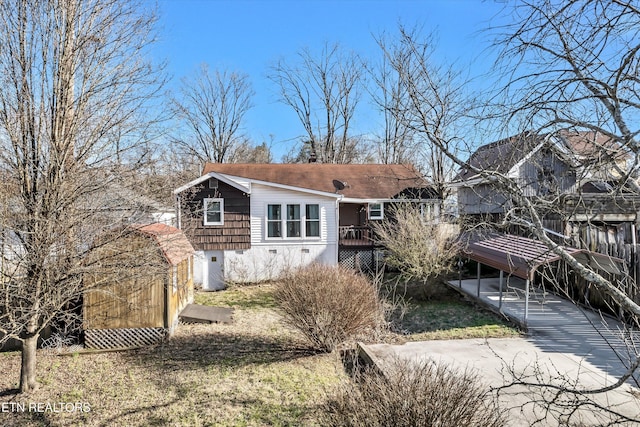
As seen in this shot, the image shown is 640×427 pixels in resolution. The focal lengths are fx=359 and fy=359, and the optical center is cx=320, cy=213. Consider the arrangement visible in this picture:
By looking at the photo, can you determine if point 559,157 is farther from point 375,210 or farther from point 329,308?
point 375,210

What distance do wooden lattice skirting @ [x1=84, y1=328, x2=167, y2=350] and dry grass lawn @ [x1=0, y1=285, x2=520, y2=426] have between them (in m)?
0.31

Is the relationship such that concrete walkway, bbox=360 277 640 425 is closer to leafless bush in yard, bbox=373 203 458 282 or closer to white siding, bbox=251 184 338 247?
leafless bush in yard, bbox=373 203 458 282

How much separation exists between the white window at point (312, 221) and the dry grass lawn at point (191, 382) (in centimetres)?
732

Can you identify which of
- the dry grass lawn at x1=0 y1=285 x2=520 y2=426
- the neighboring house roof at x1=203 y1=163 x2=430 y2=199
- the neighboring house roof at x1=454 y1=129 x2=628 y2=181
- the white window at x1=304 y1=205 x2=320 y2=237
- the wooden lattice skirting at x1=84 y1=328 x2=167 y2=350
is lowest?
the dry grass lawn at x1=0 y1=285 x2=520 y2=426

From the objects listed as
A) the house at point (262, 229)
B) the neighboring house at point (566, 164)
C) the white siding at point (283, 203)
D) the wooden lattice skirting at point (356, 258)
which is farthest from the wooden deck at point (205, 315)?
the neighboring house at point (566, 164)

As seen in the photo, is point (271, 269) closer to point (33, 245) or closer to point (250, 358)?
point (250, 358)

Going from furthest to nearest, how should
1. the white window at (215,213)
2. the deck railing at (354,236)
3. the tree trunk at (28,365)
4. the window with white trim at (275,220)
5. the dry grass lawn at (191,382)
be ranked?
the deck railing at (354,236), the window with white trim at (275,220), the white window at (215,213), the tree trunk at (28,365), the dry grass lawn at (191,382)

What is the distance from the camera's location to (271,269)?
16.1 meters

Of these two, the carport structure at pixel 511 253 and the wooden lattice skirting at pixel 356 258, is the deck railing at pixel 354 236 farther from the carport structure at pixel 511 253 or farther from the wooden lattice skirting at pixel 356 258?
the carport structure at pixel 511 253

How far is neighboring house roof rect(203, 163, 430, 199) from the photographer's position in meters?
19.5

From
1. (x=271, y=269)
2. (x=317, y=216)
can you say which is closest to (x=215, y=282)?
(x=271, y=269)

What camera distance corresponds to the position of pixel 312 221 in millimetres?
16578

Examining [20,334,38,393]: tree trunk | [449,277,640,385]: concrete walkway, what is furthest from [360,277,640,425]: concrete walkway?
[20,334,38,393]: tree trunk

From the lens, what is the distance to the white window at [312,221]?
1658 cm
